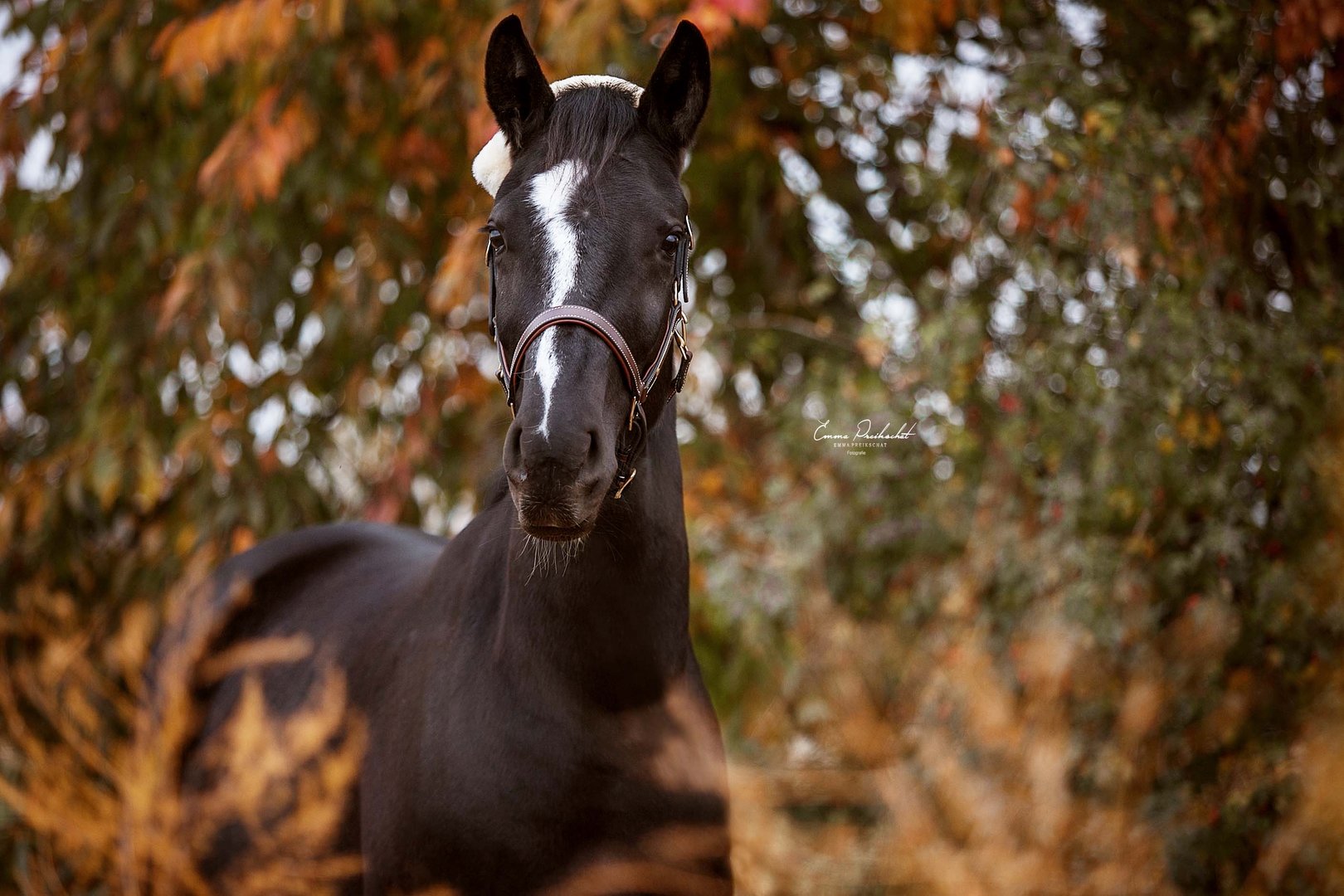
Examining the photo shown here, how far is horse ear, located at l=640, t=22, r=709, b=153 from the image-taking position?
226 centimetres

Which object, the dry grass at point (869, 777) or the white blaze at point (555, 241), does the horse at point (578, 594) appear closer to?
the white blaze at point (555, 241)

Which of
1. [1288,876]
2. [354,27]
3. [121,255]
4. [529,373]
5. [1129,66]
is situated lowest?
[1288,876]

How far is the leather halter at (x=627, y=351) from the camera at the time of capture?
1938 mm

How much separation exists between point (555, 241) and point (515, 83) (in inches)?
18.9

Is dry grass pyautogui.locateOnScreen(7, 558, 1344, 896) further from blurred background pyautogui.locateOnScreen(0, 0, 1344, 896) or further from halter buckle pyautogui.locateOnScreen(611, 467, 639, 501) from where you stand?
halter buckle pyautogui.locateOnScreen(611, 467, 639, 501)

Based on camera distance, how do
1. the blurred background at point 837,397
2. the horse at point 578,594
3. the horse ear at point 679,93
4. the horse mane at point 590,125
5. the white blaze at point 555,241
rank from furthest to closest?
the blurred background at point 837,397
the horse ear at point 679,93
the horse mane at point 590,125
the horse at point 578,594
the white blaze at point 555,241

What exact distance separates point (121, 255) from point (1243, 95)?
4821 mm

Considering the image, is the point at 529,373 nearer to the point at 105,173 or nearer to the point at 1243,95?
the point at 1243,95

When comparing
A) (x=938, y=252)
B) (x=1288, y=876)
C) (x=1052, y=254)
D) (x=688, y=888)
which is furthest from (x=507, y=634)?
(x=938, y=252)

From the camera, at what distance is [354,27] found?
4992 mm

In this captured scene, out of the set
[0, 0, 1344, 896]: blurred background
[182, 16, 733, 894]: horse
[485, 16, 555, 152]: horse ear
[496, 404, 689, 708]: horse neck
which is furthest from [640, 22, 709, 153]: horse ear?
[0, 0, 1344, 896]: blurred background

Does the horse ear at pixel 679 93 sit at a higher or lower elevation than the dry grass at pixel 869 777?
higher

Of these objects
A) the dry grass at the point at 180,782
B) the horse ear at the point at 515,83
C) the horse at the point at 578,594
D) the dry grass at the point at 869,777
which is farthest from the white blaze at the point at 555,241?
the dry grass at the point at 180,782

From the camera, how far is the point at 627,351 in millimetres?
1990
